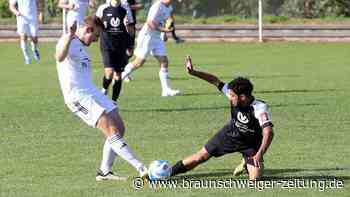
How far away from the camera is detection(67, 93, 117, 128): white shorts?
393 inches

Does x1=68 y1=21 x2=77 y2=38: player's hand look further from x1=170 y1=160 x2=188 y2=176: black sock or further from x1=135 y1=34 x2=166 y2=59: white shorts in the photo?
x1=135 y1=34 x2=166 y2=59: white shorts

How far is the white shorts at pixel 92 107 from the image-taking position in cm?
998

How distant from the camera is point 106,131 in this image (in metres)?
10.0

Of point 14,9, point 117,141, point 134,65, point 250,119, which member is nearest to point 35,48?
point 14,9

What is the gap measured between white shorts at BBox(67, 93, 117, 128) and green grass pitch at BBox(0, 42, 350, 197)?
641mm

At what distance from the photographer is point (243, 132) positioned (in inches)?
400

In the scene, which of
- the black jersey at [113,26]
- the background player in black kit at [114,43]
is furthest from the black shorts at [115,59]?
the black jersey at [113,26]

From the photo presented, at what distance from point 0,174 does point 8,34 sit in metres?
26.5

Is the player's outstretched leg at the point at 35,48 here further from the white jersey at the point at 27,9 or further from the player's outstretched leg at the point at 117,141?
the player's outstretched leg at the point at 117,141

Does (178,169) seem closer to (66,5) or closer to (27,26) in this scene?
(66,5)

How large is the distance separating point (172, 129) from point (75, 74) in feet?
13.4

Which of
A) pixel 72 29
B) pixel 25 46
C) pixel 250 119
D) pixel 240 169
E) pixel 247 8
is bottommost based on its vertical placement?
pixel 247 8

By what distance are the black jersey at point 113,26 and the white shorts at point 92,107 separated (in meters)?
7.40

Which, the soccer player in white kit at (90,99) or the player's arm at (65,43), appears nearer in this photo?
the player's arm at (65,43)
